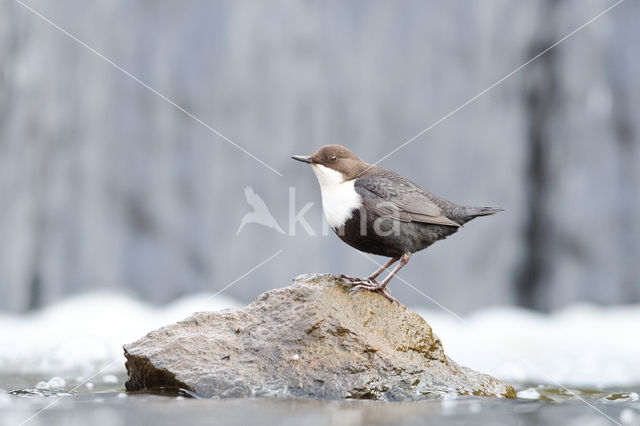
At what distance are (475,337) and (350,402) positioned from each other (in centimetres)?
519

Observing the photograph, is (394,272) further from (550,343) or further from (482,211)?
(550,343)

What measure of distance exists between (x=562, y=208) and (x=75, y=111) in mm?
6902

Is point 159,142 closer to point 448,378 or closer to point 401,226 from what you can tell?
point 401,226

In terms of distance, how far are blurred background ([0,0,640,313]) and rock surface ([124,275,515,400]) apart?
16.2 ft

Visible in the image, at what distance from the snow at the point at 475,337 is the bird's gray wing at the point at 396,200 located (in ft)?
8.11

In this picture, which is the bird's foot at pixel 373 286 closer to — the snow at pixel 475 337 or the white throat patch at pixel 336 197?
the white throat patch at pixel 336 197

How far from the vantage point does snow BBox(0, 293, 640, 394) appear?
21.3 feet

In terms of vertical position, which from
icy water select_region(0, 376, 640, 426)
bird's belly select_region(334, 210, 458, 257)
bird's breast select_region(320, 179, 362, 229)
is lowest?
icy water select_region(0, 376, 640, 426)

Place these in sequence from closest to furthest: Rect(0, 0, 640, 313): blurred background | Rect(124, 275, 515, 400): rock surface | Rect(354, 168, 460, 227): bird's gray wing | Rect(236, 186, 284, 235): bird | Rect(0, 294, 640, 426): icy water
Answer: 1. Rect(0, 294, 640, 426): icy water
2. Rect(124, 275, 515, 400): rock surface
3. Rect(354, 168, 460, 227): bird's gray wing
4. Rect(0, 0, 640, 313): blurred background
5. Rect(236, 186, 284, 235): bird

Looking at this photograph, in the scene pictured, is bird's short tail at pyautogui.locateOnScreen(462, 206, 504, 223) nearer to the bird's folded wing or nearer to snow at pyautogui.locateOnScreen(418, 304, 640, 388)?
the bird's folded wing

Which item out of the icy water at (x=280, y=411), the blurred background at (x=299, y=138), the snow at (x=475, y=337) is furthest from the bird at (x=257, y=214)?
the icy water at (x=280, y=411)

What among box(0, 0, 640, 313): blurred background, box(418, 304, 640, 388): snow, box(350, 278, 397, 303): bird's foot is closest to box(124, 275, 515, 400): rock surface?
box(350, 278, 397, 303): bird's foot

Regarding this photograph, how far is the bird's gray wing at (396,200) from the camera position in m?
4.28

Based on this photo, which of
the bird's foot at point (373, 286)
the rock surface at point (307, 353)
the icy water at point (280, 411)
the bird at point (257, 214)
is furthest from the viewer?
the bird at point (257, 214)
